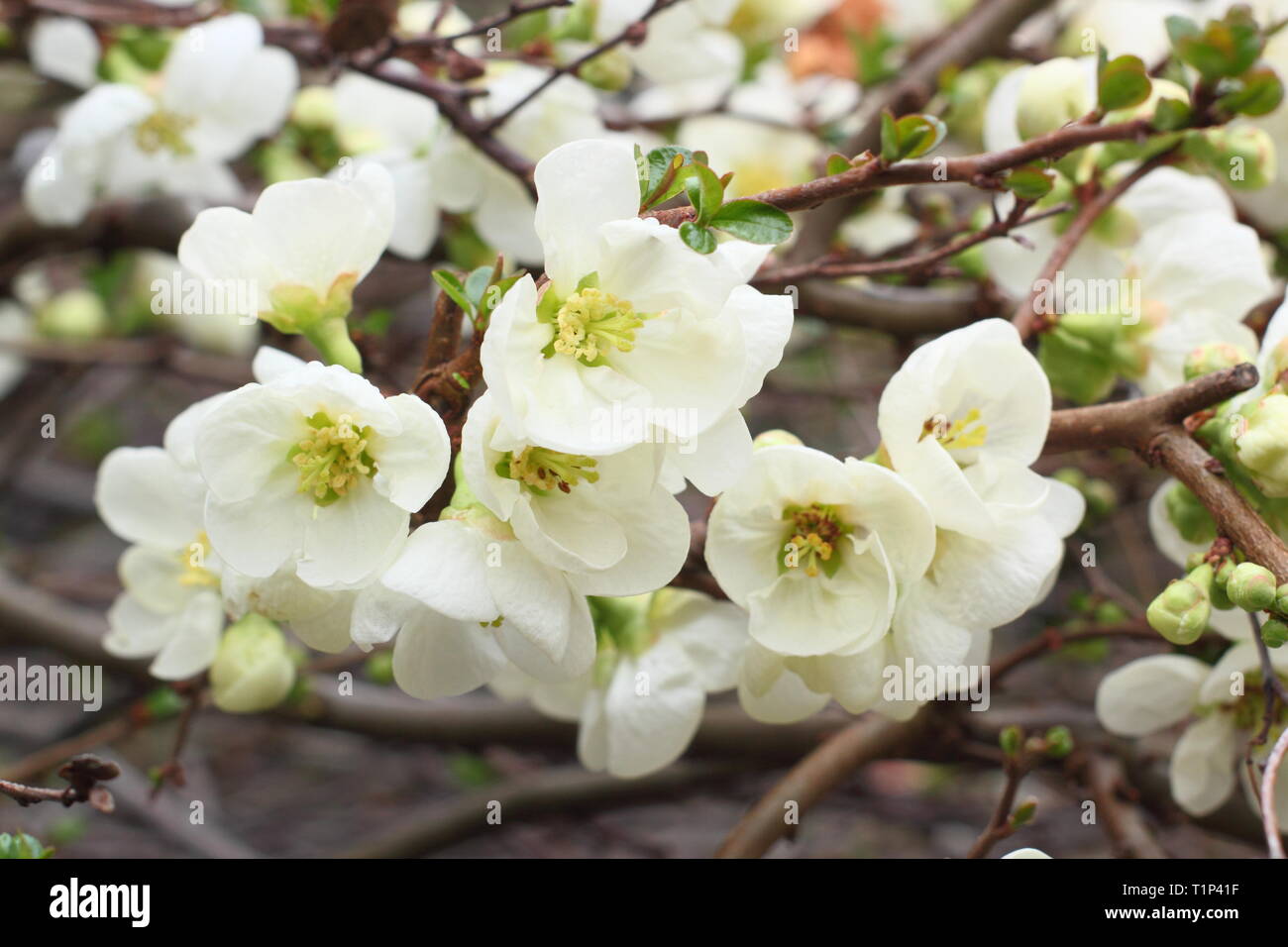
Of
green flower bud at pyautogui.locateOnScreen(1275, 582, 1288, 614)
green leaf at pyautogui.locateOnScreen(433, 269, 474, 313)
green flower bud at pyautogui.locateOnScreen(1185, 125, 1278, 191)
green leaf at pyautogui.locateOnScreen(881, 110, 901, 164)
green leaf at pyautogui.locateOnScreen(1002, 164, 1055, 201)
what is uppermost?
green flower bud at pyautogui.locateOnScreen(1185, 125, 1278, 191)

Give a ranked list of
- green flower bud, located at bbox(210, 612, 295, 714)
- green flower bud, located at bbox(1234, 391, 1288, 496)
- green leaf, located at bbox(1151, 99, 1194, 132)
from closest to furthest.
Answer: green flower bud, located at bbox(1234, 391, 1288, 496)
green leaf, located at bbox(1151, 99, 1194, 132)
green flower bud, located at bbox(210, 612, 295, 714)

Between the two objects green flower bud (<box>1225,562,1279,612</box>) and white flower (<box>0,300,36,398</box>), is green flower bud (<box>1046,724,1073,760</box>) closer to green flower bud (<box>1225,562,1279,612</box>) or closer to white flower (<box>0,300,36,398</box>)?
green flower bud (<box>1225,562,1279,612</box>)

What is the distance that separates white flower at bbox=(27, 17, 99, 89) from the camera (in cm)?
124

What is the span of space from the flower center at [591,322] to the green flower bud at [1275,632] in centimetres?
39

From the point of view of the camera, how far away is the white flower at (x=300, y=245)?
68cm

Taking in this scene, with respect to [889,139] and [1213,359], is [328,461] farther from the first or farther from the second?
[1213,359]

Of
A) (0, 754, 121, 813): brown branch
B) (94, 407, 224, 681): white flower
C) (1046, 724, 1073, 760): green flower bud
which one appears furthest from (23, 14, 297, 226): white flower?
(1046, 724, 1073, 760): green flower bud

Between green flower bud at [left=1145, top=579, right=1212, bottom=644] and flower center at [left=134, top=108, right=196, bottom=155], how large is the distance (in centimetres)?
106

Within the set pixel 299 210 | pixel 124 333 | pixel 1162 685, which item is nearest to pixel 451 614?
pixel 299 210

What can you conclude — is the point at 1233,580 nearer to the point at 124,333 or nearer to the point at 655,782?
the point at 655,782

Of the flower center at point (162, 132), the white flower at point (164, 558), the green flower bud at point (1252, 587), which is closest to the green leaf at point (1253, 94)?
the green flower bud at point (1252, 587)

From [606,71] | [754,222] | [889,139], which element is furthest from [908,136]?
[606,71]

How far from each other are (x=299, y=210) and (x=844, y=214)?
76 cm

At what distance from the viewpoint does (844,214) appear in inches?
50.2
